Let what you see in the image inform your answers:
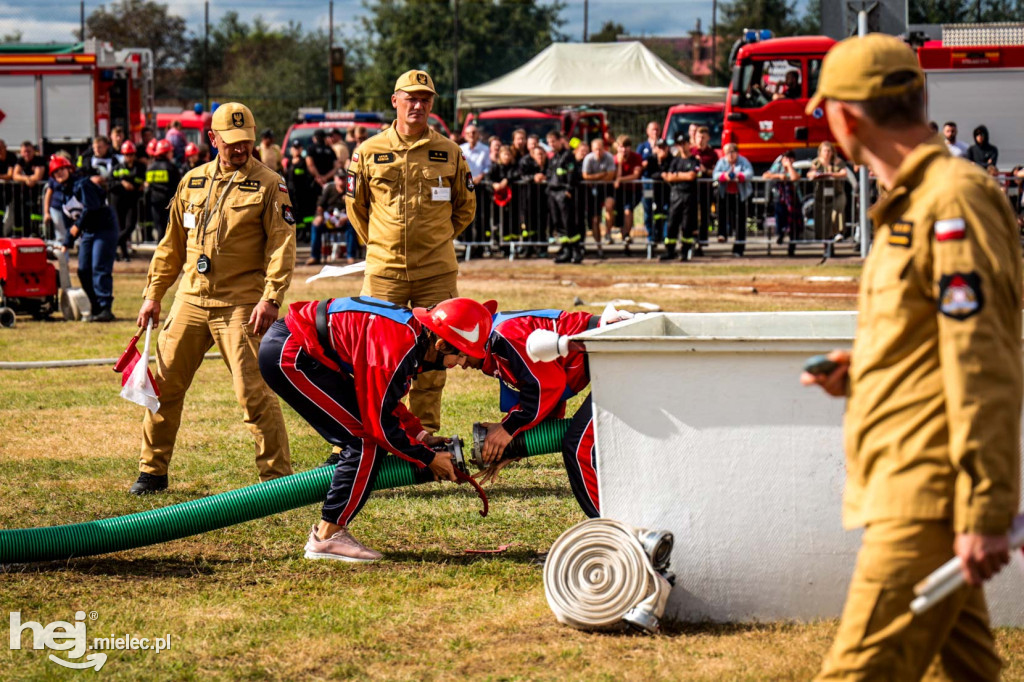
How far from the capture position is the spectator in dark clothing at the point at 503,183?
19.3 meters

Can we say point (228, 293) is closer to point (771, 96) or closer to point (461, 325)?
point (461, 325)

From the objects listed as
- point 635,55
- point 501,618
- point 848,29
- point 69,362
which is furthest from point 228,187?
point 635,55

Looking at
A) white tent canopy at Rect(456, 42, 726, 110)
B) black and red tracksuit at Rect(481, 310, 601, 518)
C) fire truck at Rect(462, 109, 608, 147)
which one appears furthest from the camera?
white tent canopy at Rect(456, 42, 726, 110)

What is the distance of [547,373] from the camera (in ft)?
16.5

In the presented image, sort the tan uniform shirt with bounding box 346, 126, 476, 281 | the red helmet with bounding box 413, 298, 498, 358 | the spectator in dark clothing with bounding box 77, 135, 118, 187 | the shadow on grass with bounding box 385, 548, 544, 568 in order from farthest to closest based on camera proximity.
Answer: the spectator in dark clothing with bounding box 77, 135, 118, 187 < the tan uniform shirt with bounding box 346, 126, 476, 281 < the shadow on grass with bounding box 385, 548, 544, 568 < the red helmet with bounding box 413, 298, 498, 358

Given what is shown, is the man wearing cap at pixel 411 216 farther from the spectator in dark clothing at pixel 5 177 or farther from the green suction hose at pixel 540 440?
the spectator in dark clothing at pixel 5 177

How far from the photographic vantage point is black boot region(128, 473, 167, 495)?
6746 millimetres

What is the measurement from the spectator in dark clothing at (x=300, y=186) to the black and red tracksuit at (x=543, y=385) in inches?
596

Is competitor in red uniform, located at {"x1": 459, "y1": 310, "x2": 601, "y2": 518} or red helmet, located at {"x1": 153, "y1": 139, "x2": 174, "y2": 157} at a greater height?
red helmet, located at {"x1": 153, "y1": 139, "x2": 174, "y2": 157}

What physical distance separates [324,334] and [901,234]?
3.01m

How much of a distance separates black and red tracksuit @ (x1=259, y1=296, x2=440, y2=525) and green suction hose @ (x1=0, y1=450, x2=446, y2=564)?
0.46 feet

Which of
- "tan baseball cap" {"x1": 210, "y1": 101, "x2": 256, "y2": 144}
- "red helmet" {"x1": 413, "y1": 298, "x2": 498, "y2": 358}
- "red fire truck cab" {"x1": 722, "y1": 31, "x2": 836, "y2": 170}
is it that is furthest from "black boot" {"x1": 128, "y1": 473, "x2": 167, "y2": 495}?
"red fire truck cab" {"x1": 722, "y1": 31, "x2": 836, "y2": 170}

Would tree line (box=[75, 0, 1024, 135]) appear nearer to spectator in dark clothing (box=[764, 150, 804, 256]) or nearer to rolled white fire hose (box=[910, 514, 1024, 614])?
spectator in dark clothing (box=[764, 150, 804, 256])

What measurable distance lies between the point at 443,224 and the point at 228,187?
1.36 metres
